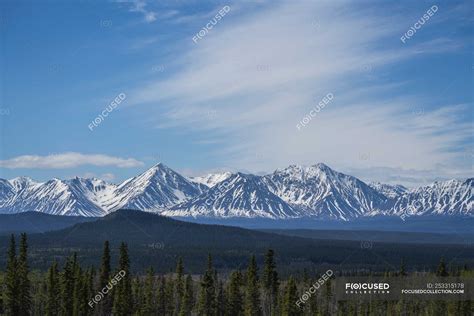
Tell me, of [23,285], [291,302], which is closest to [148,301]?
[23,285]

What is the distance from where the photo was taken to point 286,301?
108m

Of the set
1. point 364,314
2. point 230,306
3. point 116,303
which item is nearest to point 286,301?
point 230,306

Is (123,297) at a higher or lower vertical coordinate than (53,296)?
lower

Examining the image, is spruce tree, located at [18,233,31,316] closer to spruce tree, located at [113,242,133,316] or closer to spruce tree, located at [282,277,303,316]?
spruce tree, located at [113,242,133,316]

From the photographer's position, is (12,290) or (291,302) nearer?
(12,290)

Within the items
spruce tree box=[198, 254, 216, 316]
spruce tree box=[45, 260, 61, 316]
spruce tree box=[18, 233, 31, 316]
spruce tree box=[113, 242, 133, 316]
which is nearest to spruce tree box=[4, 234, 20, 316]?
spruce tree box=[18, 233, 31, 316]

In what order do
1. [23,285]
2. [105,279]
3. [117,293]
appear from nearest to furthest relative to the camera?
1. [23,285]
2. [117,293]
3. [105,279]

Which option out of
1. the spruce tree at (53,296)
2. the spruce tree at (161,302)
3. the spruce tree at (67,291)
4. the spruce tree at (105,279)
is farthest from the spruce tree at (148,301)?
the spruce tree at (53,296)

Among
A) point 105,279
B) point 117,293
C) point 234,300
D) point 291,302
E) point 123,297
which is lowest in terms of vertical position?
point 291,302

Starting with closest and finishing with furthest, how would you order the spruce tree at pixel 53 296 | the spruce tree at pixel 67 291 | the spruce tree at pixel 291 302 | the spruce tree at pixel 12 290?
the spruce tree at pixel 12 290 → the spruce tree at pixel 291 302 → the spruce tree at pixel 67 291 → the spruce tree at pixel 53 296

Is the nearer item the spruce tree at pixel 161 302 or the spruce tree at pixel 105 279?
the spruce tree at pixel 105 279

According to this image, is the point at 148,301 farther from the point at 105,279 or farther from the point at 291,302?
the point at 291,302

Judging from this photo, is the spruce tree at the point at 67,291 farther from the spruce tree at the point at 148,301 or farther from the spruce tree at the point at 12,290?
the spruce tree at the point at 148,301

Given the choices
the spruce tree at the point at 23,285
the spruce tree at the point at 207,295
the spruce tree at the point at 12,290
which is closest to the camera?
the spruce tree at the point at 12,290
